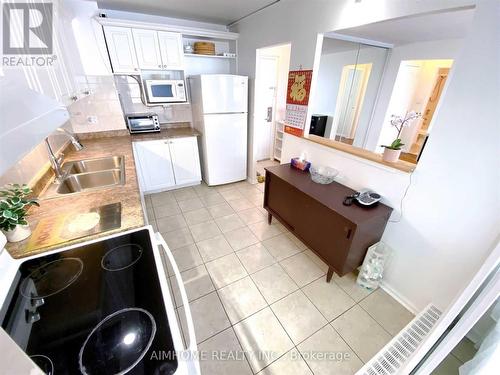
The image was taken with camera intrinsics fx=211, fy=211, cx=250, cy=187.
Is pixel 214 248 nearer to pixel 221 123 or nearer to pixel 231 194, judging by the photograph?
pixel 231 194

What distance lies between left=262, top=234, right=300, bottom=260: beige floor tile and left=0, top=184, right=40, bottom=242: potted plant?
1.81m

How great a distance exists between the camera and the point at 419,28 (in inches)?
82.7

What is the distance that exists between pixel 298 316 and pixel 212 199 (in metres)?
1.97

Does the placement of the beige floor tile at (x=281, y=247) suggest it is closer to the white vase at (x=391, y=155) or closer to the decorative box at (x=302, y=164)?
the decorative box at (x=302, y=164)

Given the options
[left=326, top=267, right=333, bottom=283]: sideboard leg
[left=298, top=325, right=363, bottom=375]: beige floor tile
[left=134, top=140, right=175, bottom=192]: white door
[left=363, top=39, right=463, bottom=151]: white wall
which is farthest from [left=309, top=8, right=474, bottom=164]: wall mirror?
[left=298, top=325, right=363, bottom=375]: beige floor tile

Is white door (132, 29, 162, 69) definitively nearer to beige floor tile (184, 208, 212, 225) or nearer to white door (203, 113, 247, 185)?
white door (203, 113, 247, 185)

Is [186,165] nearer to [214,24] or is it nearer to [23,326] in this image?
[214,24]

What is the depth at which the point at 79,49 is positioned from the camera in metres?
2.46

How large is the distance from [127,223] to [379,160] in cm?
179

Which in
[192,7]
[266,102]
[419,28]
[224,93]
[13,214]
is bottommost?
[13,214]

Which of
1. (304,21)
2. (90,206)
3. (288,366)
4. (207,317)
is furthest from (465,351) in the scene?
(304,21)

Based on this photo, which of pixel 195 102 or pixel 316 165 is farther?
pixel 195 102

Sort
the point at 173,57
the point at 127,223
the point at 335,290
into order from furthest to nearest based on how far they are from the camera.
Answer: the point at 173,57 → the point at 335,290 → the point at 127,223

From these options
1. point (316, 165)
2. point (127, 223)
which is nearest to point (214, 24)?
point (316, 165)
